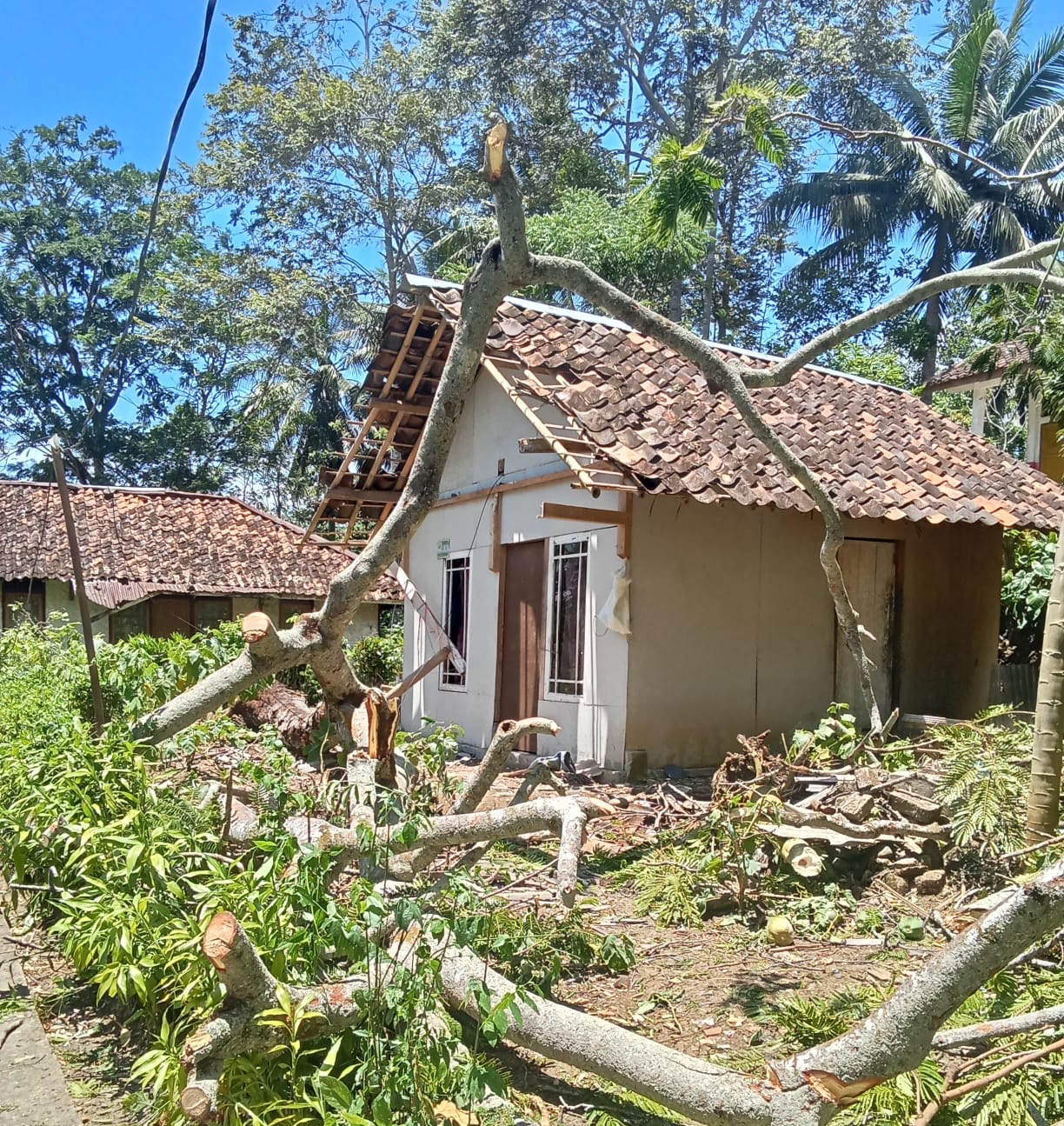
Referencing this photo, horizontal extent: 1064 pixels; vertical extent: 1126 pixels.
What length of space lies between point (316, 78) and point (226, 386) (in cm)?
925

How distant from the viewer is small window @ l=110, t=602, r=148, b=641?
21484 mm

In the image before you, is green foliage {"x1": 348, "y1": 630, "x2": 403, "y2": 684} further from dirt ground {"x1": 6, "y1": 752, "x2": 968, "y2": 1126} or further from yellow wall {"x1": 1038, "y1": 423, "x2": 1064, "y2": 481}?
dirt ground {"x1": 6, "y1": 752, "x2": 968, "y2": 1126}

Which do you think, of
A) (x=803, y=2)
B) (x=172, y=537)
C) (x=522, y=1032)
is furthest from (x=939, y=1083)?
(x=803, y=2)

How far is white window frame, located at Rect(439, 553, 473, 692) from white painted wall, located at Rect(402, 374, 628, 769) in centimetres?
6

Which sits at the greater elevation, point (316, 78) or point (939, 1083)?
point (316, 78)

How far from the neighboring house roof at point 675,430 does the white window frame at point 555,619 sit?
1.34 m

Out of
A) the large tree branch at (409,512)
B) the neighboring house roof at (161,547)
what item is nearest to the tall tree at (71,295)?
the neighboring house roof at (161,547)

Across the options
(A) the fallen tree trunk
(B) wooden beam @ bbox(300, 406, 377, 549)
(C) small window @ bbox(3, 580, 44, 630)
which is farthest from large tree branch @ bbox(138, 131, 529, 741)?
(C) small window @ bbox(3, 580, 44, 630)

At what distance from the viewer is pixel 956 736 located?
6.93 meters

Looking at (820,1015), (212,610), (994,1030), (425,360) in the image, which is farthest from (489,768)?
(212,610)

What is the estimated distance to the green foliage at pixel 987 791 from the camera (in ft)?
17.5

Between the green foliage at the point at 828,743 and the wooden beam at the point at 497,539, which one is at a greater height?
the wooden beam at the point at 497,539

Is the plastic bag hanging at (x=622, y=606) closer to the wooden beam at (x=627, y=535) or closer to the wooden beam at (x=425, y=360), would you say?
the wooden beam at (x=627, y=535)

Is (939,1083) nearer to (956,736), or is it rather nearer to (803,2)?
(956,736)
